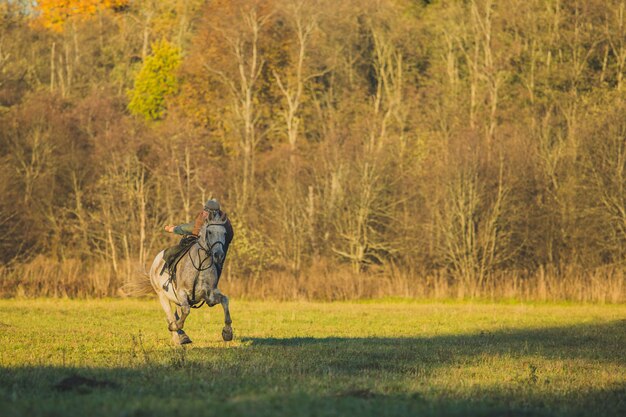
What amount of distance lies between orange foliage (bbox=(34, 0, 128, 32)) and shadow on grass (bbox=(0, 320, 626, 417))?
226 feet

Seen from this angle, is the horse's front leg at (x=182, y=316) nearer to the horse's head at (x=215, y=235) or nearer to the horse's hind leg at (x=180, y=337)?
the horse's hind leg at (x=180, y=337)

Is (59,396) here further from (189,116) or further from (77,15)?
(77,15)

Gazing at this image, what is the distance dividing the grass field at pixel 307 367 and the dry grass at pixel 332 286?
31.7ft

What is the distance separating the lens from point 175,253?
61.1 feet

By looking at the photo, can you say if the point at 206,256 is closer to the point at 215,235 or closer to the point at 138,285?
the point at 215,235

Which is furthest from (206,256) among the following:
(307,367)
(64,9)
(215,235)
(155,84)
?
(64,9)

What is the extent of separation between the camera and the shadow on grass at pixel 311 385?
10.5 m

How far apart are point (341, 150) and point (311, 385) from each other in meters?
41.4

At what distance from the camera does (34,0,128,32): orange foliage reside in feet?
271

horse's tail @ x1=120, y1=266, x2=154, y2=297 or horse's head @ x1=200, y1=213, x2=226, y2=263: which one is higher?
horse's head @ x1=200, y1=213, x2=226, y2=263

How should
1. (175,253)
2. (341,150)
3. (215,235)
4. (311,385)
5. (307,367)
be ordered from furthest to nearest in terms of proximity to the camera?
(341,150) < (175,253) < (215,235) < (307,367) < (311,385)

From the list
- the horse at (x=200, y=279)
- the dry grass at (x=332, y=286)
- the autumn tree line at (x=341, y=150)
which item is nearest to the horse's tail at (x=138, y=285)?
the horse at (x=200, y=279)

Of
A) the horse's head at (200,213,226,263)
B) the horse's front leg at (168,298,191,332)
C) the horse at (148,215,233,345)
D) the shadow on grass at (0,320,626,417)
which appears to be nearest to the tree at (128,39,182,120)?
the horse at (148,215,233,345)

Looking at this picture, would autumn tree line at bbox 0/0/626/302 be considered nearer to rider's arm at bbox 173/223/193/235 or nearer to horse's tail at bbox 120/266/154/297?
horse's tail at bbox 120/266/154/297
